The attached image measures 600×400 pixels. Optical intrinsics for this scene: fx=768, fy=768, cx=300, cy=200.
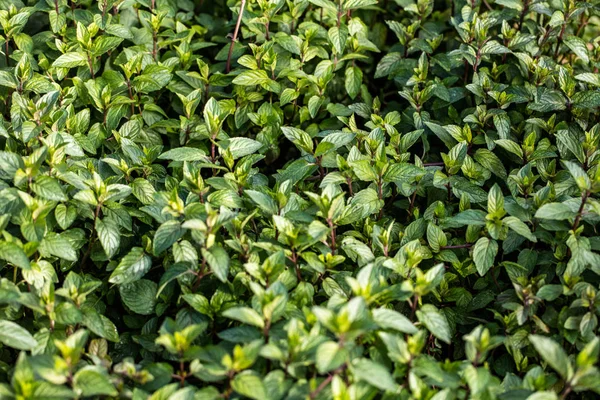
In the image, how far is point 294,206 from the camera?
257cm

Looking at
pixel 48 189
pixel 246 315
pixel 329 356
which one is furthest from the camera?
pixel 48 189

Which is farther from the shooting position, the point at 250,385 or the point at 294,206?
the point at 294,206

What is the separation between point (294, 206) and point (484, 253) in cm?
64

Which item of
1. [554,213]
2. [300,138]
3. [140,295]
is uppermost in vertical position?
[554,213]

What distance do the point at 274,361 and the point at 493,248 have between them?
0.84 meters

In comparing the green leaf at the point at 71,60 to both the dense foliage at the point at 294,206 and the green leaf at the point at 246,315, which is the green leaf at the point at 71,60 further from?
the green leaf at the point at 246,315

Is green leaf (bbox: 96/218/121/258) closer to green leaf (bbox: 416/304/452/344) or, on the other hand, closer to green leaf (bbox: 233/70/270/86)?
green leaf (bbox: 233/70/270/86)

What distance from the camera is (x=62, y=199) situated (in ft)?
7.80

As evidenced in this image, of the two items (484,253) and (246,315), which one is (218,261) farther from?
(484,253)

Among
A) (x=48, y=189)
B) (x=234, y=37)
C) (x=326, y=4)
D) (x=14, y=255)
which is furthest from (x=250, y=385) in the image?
(x=326, y=4)

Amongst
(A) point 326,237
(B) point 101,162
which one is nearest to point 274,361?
(A) point 326,237

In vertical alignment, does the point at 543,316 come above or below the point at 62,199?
below

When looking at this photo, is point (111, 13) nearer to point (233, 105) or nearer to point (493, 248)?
point (233, 105)

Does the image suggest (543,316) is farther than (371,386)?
Yes
